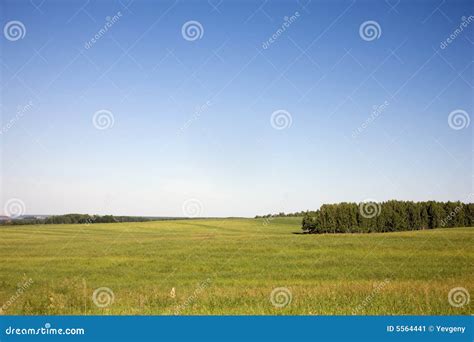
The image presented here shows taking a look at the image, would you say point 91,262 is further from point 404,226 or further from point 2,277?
point 404,226

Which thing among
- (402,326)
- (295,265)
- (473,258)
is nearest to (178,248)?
(295,265)

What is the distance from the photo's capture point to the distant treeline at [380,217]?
237 feet

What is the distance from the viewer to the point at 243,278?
66.8 feet

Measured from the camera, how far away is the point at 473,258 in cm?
2738
